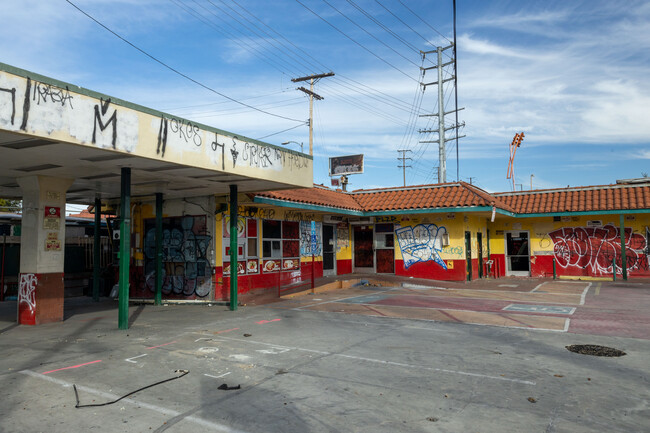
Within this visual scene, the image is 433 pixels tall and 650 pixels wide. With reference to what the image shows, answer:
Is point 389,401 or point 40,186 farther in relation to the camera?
point 40,186

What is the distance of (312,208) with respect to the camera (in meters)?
16.9

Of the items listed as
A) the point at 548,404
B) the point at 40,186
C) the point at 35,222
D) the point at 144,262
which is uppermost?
the point at 40,186

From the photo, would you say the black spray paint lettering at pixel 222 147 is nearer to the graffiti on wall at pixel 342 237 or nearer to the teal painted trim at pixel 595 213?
the graffiti on wall at pixel 342 237

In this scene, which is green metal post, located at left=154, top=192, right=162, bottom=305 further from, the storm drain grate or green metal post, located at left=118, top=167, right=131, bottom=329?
the storm drain grate

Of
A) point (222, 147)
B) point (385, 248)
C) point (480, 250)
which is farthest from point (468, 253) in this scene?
point (222, 147)

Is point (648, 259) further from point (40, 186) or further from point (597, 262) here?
point (40, 186)

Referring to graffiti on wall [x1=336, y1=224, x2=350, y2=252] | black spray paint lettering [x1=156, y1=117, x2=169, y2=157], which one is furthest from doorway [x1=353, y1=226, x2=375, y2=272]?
black spray paint lettering [x1=156, y1=117, x2=169, y2=157]

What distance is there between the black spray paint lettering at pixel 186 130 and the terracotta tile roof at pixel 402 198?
7.32 metres

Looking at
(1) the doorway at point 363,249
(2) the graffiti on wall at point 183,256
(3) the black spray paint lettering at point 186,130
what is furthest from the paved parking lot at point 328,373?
(1) the doorway at point 363,249

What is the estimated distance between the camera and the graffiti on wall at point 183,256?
14395 mm

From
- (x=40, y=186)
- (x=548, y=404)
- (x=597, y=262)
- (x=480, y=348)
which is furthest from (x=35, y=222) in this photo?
(x=597, y=262)

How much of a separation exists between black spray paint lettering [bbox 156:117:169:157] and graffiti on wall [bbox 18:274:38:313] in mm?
4508

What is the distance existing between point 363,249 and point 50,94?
17.0m

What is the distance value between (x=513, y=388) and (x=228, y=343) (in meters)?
4.86
